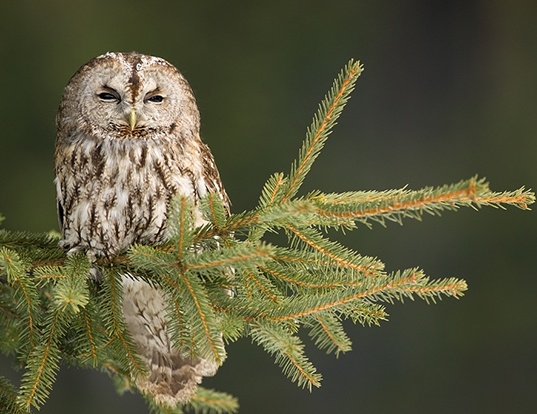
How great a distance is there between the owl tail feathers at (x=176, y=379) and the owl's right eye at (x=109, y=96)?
50cm

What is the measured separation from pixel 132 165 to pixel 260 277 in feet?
1.40

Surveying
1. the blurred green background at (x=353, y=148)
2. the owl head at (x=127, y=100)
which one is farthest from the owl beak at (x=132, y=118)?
the blurred green background at (x=353, y=148)

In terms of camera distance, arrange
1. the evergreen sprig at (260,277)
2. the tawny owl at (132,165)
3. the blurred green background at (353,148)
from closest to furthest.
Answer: the evergreen sprig at (260,277) < the tawny owl at (132,165) < the blurred green background at (353,148)

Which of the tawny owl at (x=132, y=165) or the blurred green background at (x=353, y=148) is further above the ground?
the blurred green background at (x=353, y=148)

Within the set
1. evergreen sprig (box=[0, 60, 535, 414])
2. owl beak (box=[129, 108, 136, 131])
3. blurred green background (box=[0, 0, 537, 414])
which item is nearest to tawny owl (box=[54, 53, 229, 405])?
owl beak (box=[129, 108, 136, 131])

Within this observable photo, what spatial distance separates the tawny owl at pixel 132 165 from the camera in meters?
1.54

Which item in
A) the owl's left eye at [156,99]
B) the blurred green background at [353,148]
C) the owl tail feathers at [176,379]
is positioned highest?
the blurred green background at [353,148]

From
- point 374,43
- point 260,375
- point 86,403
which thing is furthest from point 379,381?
point 374,43

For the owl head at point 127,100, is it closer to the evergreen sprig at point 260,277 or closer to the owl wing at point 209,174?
the owl wing at point 209,174

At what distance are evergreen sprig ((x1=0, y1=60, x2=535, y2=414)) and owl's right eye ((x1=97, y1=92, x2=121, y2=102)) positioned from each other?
386 millimetres

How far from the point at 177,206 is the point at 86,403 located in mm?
2388

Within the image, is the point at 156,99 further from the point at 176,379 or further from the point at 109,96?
the point at 176,379

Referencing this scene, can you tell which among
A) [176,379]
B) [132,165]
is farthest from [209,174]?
[176,379]

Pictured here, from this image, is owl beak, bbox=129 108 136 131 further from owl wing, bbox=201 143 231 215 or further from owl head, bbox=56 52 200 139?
owl wing, bbox=201 143 231 215
